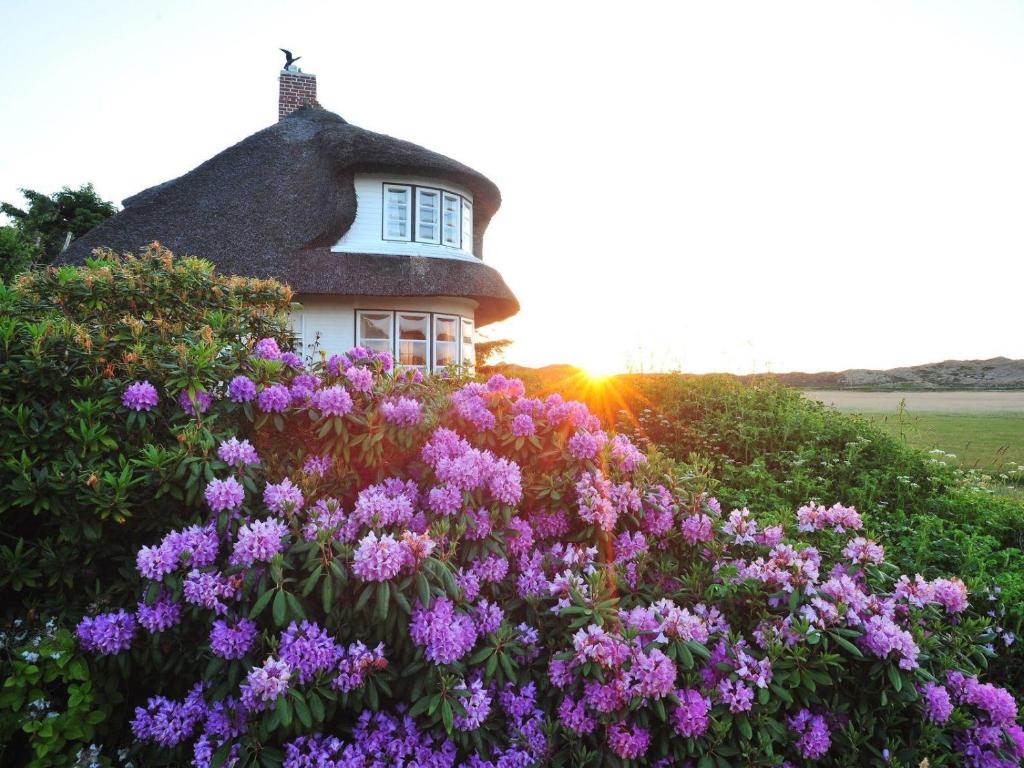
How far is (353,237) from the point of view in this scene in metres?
14.1

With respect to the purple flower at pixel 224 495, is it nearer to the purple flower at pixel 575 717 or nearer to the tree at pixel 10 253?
the purple flower at pixel 575 717

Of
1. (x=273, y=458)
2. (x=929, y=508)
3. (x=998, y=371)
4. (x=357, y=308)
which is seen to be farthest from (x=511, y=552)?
(x=998, y=371)

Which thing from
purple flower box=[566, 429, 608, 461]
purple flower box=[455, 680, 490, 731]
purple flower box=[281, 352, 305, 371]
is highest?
purple flower box=[281, 352, 305, 371]

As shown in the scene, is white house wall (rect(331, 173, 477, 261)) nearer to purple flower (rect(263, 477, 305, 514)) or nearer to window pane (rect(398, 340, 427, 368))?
window pane (rect(398, 340, 427, 368))

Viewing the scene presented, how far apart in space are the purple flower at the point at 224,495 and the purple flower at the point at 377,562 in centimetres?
69

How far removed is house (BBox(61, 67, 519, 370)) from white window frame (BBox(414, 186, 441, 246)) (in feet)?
0.09

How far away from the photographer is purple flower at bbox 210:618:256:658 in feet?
6.85

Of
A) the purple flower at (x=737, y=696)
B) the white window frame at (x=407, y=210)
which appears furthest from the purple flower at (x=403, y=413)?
the white window frame at (x=407, y=210)

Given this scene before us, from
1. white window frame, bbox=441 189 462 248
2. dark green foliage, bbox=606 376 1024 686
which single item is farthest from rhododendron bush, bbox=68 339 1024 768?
white window frame, bbox=441 189 462 248

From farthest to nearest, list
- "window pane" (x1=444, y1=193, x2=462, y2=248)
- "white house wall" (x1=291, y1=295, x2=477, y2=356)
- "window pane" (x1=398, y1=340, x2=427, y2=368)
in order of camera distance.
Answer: "window pane" (x1=444, y1=193, x2=462, y2=248) < "window pane" (x1=398, y1=340, x2=427, y2=368) < "white house wall" (x1=291, y1=295, x2=477, y2=356)

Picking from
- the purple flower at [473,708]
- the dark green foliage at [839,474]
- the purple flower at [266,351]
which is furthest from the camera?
the dark green foliage at [839,474]

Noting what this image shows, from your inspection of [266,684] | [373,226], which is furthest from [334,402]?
[373,226]

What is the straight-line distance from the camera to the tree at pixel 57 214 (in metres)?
28.5

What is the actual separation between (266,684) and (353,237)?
13429mm
